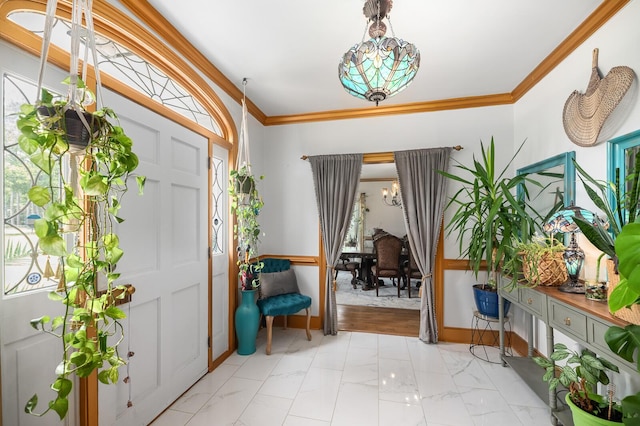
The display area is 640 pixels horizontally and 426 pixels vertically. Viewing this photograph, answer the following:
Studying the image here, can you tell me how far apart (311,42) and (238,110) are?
121 centimetres

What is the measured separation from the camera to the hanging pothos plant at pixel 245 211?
2543 millimetres

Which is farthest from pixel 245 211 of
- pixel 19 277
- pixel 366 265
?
pixel 366 265

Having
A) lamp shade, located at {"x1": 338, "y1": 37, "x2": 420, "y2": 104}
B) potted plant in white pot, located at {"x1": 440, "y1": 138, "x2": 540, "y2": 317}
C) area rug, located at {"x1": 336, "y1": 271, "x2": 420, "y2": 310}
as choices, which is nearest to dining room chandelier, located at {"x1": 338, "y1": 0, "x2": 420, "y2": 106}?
lamp shade, located at {"x1": 338, "y1": 37, "x2": 420, "y2": 104}

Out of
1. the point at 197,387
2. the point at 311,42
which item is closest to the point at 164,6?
the point at 311,42

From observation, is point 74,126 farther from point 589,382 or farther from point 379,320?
point 379,320

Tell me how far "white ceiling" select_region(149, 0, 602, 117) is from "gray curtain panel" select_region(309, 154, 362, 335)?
86cm

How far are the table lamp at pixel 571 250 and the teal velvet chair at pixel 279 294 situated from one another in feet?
7.36

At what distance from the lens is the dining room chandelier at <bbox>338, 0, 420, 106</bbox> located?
1.24 meters

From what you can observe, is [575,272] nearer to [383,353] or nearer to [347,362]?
[383,353]

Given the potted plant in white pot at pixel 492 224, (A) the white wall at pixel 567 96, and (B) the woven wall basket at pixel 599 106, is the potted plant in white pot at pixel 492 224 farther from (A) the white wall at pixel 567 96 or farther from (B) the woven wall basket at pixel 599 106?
(B) the woven wall basket at pixel 599 106

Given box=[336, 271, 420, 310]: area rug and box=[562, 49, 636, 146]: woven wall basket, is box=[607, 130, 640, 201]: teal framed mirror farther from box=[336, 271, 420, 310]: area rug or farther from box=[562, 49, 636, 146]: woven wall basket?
box=[336, 271, 420, 310]: area rug

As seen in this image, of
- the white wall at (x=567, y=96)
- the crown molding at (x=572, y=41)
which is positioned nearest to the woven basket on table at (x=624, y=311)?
the white wall at (x=567, y=96)

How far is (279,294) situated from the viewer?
3.06m

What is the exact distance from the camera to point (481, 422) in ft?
5.82
